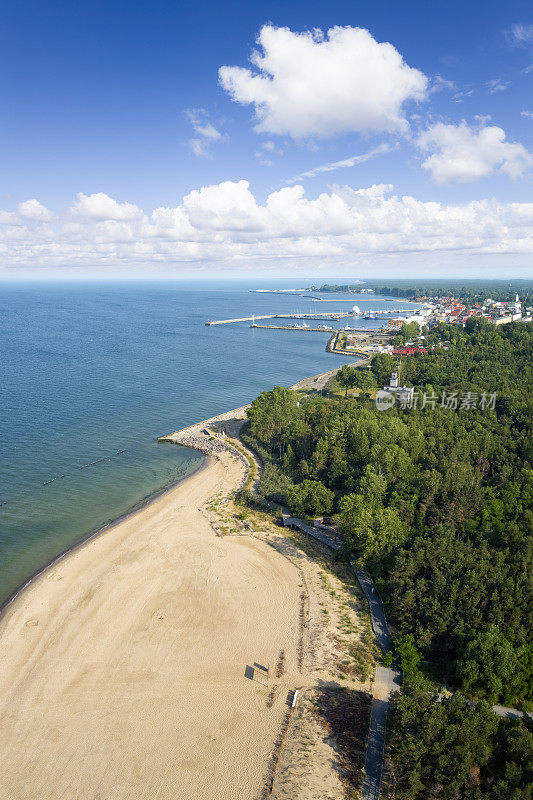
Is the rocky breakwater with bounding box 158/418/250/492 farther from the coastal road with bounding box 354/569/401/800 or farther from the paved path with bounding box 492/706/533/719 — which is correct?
the paved path with bounding box 492/706/533/719

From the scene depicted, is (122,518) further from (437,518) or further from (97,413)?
(97,413)

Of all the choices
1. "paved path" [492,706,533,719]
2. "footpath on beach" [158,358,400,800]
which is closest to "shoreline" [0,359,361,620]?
"footpath on beach" [158,358,400,800]

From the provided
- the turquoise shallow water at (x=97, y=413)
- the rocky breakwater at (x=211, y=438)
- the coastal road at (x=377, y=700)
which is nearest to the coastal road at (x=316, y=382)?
the turquoise shallow water at (x=97, y=413)

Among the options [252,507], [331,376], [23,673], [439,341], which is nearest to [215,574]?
[252,507]

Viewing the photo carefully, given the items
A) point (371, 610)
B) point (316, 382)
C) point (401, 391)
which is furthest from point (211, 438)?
point (316, 382)

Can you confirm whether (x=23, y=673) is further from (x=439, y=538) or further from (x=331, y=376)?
(x=331, y=376)
